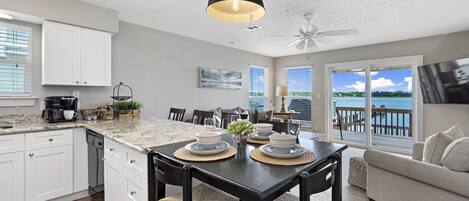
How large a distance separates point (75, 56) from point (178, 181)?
267 cm

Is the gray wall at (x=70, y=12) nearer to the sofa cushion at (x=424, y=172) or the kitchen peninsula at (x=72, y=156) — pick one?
the kitchen peninsula at (x=72, y=156)

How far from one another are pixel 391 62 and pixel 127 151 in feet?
18.2

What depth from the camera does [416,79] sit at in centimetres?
468

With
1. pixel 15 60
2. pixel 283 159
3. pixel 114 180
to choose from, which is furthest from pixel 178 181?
pixel 15 60

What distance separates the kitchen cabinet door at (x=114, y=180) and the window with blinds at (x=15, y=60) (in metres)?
1.79

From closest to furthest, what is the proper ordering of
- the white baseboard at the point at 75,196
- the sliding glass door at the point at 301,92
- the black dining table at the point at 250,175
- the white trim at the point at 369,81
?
the black dining table at the point at 250,175 < the white baseboard at the point at 75,196 < the white trim at the point at 369,81 < the sliding glass door at the point at 301,92

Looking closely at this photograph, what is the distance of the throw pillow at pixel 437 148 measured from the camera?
203 centimetres

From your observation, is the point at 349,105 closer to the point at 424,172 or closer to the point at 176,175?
the point at 424,172

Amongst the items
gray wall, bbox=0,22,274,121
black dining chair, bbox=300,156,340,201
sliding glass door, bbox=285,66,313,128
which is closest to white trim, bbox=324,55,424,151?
sliding glass door, bbox=285,66,313,128

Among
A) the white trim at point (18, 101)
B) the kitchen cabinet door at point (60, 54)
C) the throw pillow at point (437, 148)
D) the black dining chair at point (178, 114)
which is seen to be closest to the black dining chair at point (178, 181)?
the throw pillow at point (437, 148)

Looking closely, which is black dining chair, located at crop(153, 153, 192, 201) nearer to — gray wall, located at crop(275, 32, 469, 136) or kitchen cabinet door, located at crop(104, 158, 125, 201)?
kitchen cabinet door, located at crop(104, 158, 125, 201)

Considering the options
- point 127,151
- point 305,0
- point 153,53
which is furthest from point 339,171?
point 153,53

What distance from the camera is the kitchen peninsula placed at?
1.67m

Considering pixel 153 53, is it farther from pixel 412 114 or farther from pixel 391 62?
pixel 412 114
